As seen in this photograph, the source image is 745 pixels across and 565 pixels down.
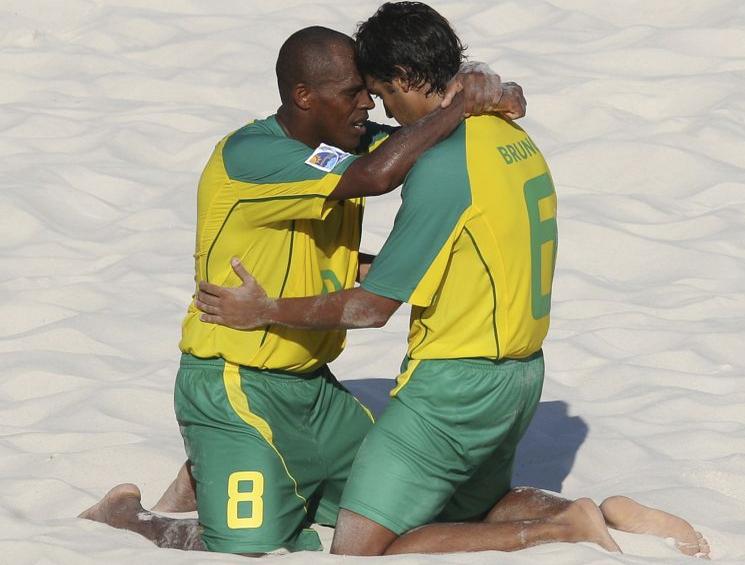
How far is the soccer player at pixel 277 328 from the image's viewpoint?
4.13m

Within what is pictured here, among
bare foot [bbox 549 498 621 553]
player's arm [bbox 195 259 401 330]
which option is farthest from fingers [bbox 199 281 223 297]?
bare foot [bbox 549 498 621 553]

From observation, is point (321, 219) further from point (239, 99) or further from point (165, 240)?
point (239, 99)

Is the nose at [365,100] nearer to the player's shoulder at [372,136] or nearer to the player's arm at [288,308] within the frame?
the player's shoulder at [372,136]

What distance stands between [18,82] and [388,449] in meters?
5.68

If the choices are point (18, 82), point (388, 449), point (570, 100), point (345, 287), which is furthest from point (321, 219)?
point (18, 82)

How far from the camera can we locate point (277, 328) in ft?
14.1

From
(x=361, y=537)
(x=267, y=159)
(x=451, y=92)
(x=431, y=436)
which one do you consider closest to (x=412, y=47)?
(x=451, y=92)

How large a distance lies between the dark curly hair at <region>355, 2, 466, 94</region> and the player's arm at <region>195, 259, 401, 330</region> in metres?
0.62

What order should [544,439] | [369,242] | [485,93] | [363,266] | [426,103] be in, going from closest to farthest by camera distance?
[485,93], [426,103], [363,266], [544,439], [369,242]

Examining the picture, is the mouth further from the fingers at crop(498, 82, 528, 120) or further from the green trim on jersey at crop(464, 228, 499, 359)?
the green trim on jersey at crop(464, 228, 499, 359)

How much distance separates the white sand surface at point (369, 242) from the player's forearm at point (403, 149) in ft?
3.40

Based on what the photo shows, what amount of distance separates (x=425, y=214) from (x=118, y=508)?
137cm

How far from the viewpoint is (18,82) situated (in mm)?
8922

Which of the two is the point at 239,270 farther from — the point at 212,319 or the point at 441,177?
the point at 441,177
